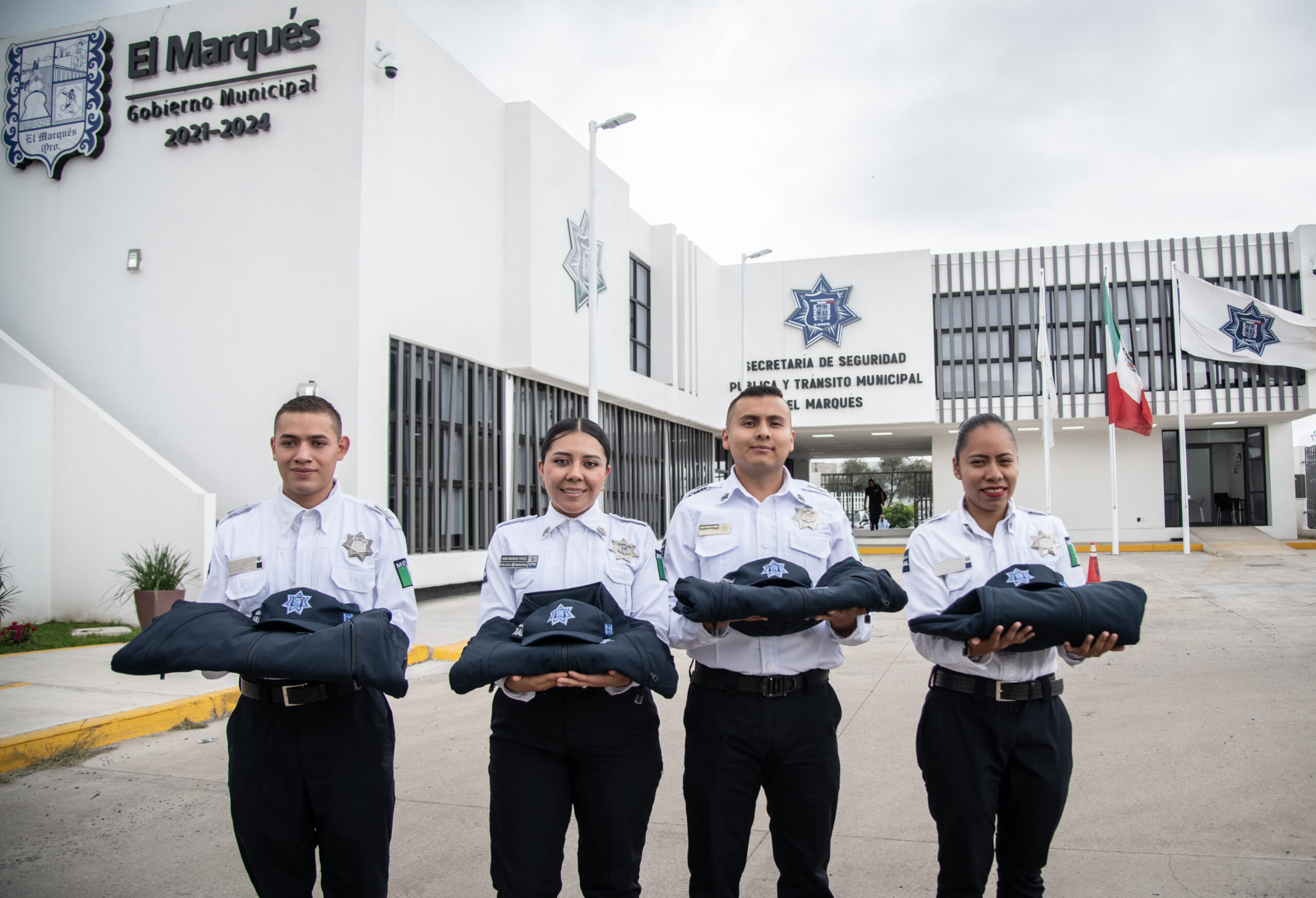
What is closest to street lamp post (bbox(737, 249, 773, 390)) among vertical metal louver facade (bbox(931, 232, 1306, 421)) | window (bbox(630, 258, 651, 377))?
window (bbox(630, 258, 651, 377))

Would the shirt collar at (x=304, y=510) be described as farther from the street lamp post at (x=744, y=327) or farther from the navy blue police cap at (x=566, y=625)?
the street lamp post at (x=744, y=327)

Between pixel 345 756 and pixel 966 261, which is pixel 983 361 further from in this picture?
pixel 345 756

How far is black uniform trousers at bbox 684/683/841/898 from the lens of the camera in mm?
2980

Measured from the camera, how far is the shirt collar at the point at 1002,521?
3.22 meters

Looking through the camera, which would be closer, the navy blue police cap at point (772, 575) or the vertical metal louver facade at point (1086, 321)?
the navy blue police cap at point (772, 575)

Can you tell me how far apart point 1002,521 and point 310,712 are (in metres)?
2.48

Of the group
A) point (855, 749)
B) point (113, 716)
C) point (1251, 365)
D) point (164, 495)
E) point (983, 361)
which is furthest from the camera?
point (983, 361)

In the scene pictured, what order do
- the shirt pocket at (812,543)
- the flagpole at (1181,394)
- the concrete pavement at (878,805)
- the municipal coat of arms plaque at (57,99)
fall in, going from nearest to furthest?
1. the shirt pocket at (812,543)
2. the concrete pavement at (878,805)
3. the municipal coat of arms plaque at (57,99)
4. the flagpole at (1181,394)

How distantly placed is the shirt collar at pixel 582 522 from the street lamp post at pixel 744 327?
2076 centimetres

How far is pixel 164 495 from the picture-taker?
11.5 m

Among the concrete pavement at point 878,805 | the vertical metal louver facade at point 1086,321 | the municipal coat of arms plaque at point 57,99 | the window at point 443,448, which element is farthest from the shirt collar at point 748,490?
the vertical metal louver facade at point 1086,321

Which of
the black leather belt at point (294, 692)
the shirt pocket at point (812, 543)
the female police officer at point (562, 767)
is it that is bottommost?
the female police officer at point (562, 767)

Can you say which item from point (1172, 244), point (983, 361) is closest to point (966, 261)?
point (983, 361)

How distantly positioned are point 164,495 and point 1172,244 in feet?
85.6
